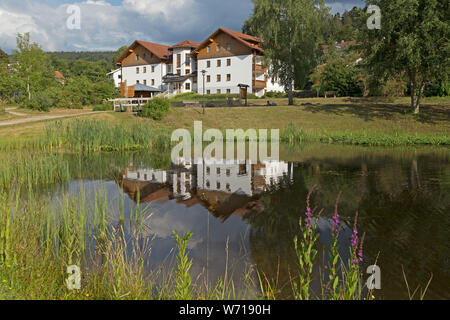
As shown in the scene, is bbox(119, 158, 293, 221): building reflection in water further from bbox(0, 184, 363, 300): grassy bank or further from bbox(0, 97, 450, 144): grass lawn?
bbox(0, 97, 450, 144): grass lawn

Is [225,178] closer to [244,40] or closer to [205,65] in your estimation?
[244,40]

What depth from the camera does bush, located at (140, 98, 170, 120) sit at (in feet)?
89.8

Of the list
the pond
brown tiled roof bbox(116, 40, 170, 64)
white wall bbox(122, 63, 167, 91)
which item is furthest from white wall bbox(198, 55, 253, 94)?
the pond

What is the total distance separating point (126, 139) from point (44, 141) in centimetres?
397

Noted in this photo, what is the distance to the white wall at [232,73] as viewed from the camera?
54.2 m

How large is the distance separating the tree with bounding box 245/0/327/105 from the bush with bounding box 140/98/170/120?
15.3 m

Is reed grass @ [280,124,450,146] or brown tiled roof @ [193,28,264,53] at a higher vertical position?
brown tiled roof @ [193,28,264,53]

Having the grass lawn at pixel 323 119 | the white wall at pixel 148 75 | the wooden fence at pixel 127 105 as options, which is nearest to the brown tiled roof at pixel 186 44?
the white wall at pixel 148 75

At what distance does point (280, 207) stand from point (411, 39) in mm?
21175

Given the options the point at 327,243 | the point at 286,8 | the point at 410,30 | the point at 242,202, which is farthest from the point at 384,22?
the point at 327,243

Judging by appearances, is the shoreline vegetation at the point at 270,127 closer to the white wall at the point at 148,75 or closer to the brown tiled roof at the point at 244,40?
the brown tiled roof at the point at 244,40

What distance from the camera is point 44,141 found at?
1719 centimetres
